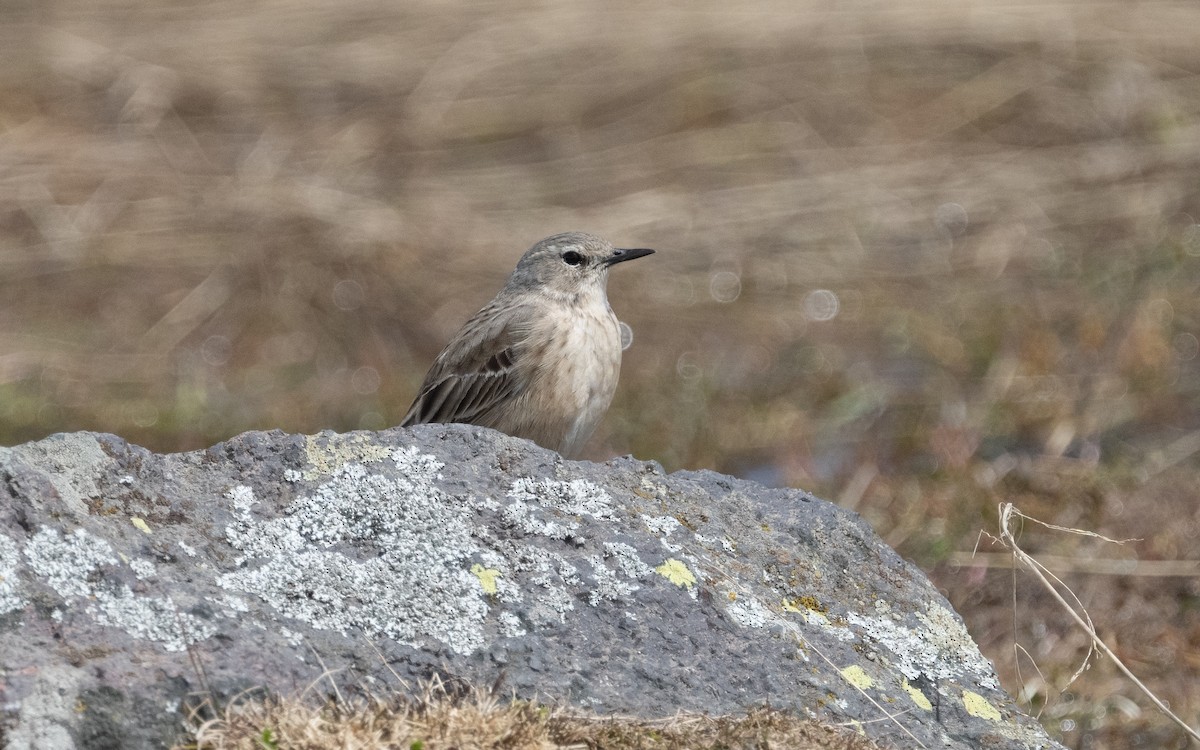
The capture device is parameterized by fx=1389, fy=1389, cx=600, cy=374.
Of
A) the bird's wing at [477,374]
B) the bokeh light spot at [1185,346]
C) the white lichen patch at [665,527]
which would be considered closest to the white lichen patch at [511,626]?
the white lichen patch at [665,527]

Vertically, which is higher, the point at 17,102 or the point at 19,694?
the point at 19,694

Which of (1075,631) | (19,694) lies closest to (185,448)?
(1075,631)

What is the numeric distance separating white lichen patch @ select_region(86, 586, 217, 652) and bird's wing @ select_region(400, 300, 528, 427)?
364 cm

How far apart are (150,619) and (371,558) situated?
2.29 feet

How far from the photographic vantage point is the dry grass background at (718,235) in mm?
9211

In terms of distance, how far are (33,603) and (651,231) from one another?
1015cm

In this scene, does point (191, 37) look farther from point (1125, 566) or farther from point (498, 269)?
point (1125, 566)

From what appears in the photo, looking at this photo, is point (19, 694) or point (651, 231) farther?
point (651, 231)

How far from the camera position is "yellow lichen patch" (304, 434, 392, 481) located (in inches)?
173

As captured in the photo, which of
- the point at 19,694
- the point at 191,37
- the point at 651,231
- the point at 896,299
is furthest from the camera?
the point at 191,37

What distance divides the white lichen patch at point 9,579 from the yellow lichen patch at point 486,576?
1253 mm

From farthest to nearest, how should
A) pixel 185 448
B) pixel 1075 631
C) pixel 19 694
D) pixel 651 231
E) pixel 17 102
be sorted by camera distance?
pixel 17 102, pixel 651 231, pixel 185 448, pixel 1075 631, pixel 19 694

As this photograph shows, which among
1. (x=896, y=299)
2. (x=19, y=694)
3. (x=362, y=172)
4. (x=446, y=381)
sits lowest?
(x=896, y=299)

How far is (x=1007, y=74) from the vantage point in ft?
50.5
